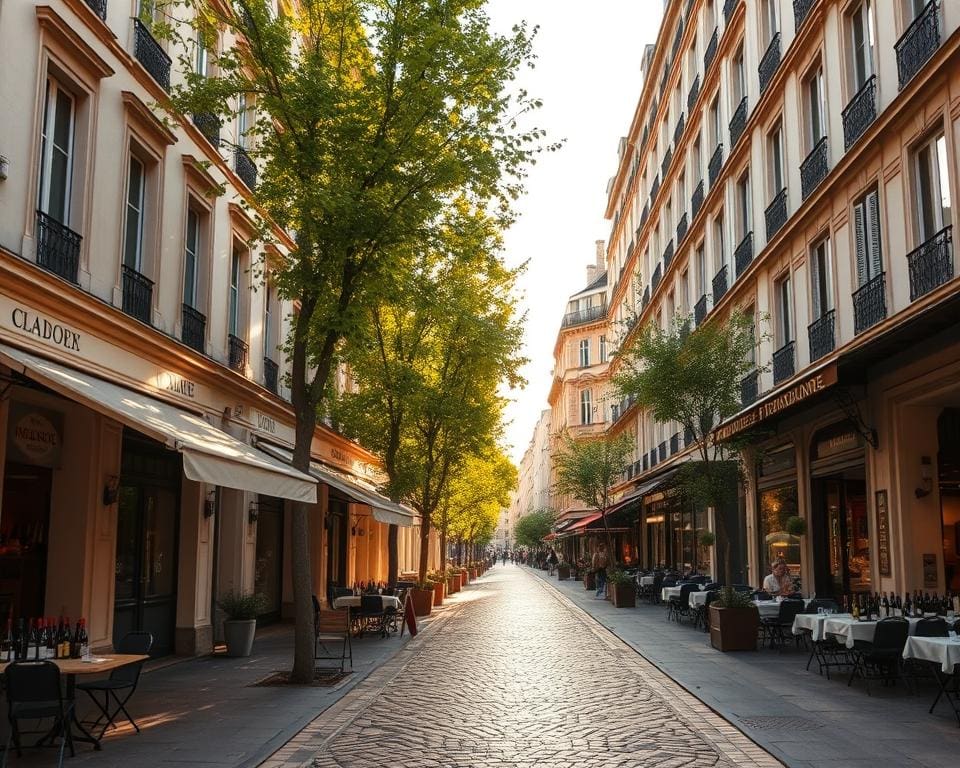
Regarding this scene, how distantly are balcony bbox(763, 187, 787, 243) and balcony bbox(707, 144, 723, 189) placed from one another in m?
4.83

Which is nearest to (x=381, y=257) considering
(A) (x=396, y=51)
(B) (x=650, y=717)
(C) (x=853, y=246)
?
(A) (x=396, y=51)

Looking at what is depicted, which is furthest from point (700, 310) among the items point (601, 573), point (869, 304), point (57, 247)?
point (57, 247)

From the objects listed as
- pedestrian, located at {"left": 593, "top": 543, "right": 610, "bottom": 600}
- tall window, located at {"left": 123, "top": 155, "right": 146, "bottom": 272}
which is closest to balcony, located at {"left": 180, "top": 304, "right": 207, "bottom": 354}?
tall window, located at {"left": 123, "top": 155, "right": 146, "bottom": 272}

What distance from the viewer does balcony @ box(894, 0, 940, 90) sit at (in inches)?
506

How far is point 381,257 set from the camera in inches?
498

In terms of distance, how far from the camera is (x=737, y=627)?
15.2 meters

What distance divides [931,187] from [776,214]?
699 cm

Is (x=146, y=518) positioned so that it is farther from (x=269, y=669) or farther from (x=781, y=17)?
(x=781, y=17)

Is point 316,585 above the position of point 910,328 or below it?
below

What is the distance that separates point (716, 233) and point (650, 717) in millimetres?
19492

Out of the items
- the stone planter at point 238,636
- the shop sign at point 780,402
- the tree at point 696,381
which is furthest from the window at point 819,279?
the stone planter at point 238,636

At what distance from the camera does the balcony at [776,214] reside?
19.9m

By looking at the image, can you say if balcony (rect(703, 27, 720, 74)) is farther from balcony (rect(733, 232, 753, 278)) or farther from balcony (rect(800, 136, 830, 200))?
balcony (rect(800, 136, 830, 200))

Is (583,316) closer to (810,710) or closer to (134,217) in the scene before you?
(134,217)
